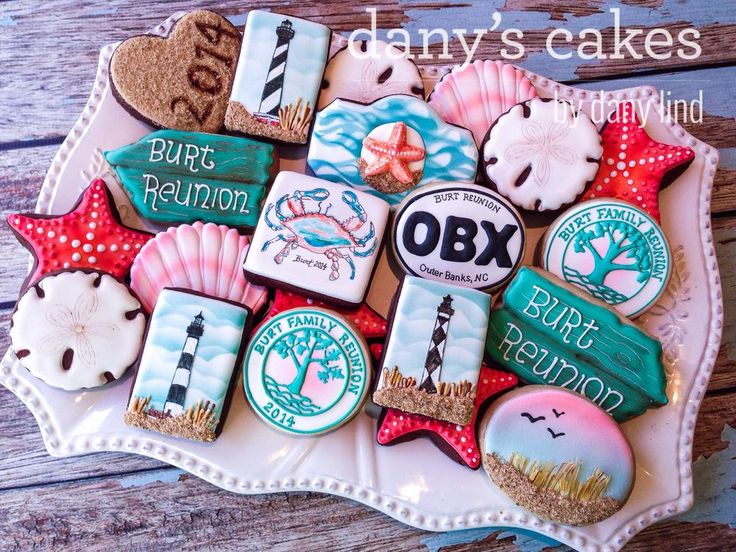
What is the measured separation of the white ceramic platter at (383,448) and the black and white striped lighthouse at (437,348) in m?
0.15

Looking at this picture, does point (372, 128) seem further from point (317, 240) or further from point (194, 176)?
point (194, 176)

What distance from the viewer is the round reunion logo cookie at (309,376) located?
1250 millimetres

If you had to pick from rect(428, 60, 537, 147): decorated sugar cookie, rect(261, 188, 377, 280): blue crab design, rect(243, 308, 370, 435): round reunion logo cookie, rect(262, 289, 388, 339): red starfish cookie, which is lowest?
rect(243, 308, 370, 435): round reunion logo cookie

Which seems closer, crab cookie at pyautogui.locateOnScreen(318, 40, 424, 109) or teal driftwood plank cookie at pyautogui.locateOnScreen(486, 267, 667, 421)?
teal driftwood plank cookie at pyautogui.locateOnScreen(486, 267, 667, 421)

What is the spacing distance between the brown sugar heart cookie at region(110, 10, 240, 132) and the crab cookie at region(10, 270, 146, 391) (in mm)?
385

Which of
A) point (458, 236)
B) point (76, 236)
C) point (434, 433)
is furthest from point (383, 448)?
point (76, 236)

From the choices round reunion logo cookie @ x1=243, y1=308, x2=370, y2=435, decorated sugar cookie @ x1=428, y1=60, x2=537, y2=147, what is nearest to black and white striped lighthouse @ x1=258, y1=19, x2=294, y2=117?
decorated sugar cookie @ x1=428, y1=60, x2=537, y2=147

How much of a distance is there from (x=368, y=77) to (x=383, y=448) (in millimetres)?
797

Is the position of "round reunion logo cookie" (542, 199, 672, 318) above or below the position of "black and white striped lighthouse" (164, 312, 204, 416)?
above

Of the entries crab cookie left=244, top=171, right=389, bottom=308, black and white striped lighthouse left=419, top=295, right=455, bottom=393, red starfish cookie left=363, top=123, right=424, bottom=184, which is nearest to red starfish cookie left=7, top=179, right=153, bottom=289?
crab cookie left=244, top=171, right=389, bottom=308

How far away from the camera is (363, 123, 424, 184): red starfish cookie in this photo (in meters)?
1.32

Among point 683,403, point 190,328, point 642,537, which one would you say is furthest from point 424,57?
point 642,537

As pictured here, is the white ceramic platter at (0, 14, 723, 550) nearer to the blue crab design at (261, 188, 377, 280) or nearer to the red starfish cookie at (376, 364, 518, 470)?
the red starfish cookie at (376, 364, 518, 470)

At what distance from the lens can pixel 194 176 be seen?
1.34 meters
